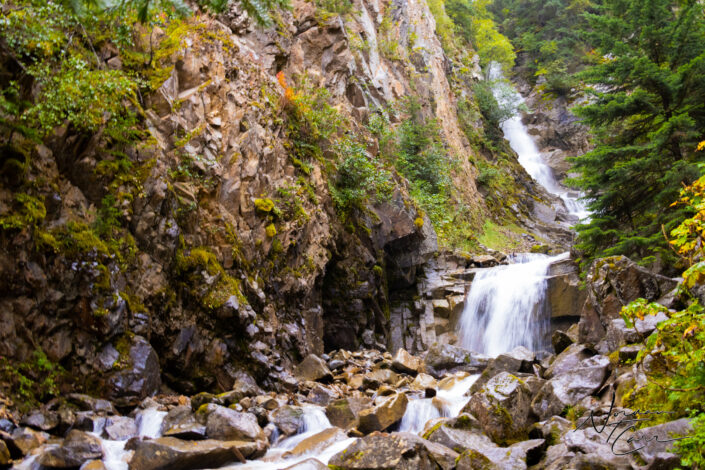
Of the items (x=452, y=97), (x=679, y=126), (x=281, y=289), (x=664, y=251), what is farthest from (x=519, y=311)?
(x=452, y=97)

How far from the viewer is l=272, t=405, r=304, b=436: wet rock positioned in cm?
719

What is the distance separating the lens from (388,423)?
776 centimetres

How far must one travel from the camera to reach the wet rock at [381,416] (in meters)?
7.52

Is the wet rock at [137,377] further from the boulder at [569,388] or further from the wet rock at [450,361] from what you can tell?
the wet rock at [450,361]

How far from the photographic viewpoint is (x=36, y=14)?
634 cm

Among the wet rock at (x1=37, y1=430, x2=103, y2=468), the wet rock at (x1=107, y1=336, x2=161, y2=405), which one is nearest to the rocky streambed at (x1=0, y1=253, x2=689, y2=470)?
the wet rock at (x1=37, y1=430, x2=103, y2=468)

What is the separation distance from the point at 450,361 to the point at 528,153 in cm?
2572

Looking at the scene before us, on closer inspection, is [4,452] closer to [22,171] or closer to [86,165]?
[22,171]

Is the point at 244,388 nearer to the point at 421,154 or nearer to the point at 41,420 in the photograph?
the point at 41,420

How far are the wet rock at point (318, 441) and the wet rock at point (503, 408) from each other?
7.16 ft

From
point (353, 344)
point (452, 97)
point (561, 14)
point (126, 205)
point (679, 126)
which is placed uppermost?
point (561, 14)

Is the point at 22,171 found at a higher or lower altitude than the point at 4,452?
higher

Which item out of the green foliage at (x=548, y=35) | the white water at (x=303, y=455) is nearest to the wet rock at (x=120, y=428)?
the white water at (x=303, y=455)

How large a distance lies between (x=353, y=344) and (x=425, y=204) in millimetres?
8217
